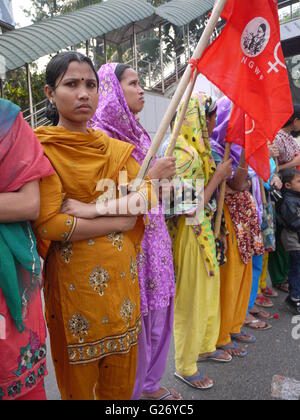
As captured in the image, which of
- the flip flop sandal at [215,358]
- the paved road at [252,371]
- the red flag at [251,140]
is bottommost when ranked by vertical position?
the paved road at [252,371]

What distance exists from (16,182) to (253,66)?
129cm

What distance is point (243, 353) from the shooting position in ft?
8.71

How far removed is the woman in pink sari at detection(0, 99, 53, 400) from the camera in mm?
1122

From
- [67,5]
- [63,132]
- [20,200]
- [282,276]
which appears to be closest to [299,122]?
[282,276]

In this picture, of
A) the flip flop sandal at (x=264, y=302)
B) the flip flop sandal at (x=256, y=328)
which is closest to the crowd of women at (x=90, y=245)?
the flip flop sandal at (x=256, y=328)

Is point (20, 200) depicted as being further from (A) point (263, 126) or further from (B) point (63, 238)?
(A) point (263, 126)

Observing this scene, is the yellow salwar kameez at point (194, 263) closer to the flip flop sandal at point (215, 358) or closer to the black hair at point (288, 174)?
the flip flop sandal at point (215, 358)

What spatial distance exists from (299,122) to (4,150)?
129 inches

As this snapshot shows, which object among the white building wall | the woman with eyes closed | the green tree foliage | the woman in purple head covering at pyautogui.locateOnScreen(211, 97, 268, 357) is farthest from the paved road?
the white building wall

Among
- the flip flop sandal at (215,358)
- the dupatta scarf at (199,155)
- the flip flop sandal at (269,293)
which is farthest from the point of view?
the flip flop sandal at (269,293)

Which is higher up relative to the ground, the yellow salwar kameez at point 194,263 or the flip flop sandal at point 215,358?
the yellow salwar kameez at point 194,263

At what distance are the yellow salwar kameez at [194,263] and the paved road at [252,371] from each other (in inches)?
6.6

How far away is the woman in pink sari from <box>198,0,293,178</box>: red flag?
2.93 feet

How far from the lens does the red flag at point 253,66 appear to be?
5.70 feet
